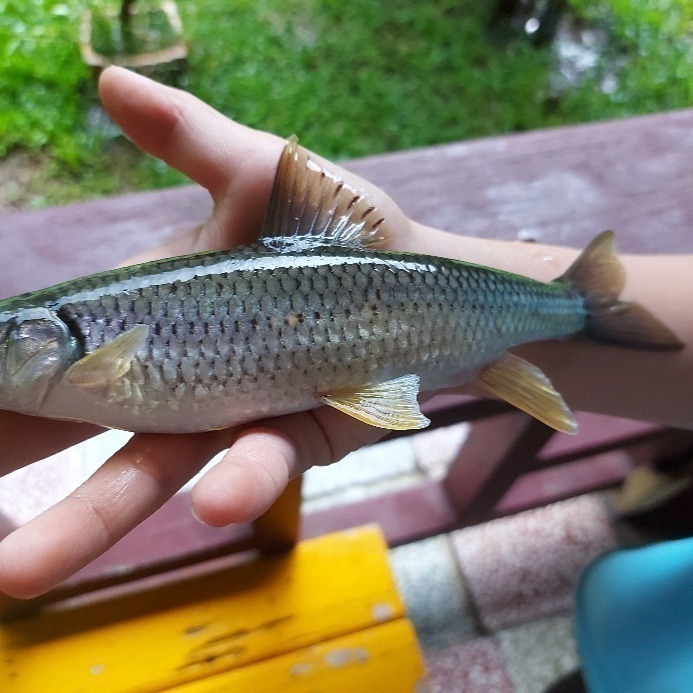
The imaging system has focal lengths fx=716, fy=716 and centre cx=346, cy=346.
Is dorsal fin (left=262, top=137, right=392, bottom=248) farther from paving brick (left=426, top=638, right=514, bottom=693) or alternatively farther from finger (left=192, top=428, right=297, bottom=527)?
paving brick (left=426, top=638, right=514, bottom=693)

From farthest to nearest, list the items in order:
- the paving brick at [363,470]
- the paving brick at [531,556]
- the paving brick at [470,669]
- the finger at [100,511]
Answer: the paving brick at [363,470] < the paving brick at [531,556] < the paving brick at [470,669] < the finger at [100,511]

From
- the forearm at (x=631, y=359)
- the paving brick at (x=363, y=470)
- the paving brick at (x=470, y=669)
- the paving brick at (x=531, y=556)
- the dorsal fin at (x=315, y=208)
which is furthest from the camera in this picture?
the paving brick at (x=363, y=470)

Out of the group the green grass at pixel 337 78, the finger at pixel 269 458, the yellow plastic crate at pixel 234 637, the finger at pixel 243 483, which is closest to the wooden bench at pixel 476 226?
the yellow plastic crate at pixel 234 637

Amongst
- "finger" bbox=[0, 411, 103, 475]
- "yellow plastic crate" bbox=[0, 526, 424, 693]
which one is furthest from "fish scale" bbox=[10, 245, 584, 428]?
"yellow plastic crate" bbox=[0, 526, 424, 693]

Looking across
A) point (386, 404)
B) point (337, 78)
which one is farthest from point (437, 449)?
point (337, 78)

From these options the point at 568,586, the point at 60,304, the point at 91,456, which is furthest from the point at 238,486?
the point at 568,586

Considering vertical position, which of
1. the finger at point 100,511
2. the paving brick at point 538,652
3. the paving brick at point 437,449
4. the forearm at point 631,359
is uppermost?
the forearm at point 631,359

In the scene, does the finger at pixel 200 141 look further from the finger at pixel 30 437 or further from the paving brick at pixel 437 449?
the paving brick at pixel 437 449
